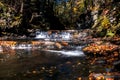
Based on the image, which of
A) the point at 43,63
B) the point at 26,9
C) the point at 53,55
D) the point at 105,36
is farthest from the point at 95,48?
the point at 26,9

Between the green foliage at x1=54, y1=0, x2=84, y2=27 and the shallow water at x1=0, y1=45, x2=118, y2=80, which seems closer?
the shallow water at x1=0, y1=45, x2=118, y2=80

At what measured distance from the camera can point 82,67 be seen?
13.0 m

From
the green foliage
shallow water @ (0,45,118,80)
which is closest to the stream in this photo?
shallow water @ (0,45,118,80)

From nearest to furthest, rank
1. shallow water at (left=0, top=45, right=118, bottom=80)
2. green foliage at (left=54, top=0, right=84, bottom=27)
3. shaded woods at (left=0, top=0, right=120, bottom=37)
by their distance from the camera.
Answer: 1. shallow water at (left=0, top=45, right=118, bottom=80)
2. shaded woods at (left=0, top=0, right=120, bottom=37)
3. green foliage at (left=54, top=0, right=84, bottom=27)

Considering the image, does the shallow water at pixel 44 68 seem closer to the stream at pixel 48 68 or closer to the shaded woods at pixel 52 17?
the stream at pixel 48 68

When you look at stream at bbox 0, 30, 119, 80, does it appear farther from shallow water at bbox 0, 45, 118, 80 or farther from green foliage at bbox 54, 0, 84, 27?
green foliage at bbox 54, 0, 84, 27

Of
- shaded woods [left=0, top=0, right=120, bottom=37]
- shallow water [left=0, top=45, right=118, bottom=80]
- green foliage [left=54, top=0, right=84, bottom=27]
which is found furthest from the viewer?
green foliage [left=54, top=0, right=84, bottom=27]

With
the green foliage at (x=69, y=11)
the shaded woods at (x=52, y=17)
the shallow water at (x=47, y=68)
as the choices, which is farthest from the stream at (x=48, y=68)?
the green foliage at (x=69, y=11)

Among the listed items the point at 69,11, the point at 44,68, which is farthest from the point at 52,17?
the point at 44,68

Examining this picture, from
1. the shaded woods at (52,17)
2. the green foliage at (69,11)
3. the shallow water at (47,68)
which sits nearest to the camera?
the shallow water at (47,68)

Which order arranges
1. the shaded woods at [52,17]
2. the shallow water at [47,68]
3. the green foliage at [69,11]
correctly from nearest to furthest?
the shallow water at [47,68], the shaded woods at [52,17], the green foliage at [69,11]

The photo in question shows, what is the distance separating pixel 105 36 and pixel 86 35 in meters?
3.58

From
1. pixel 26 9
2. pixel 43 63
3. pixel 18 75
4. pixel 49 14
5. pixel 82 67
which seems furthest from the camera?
pixel 49 14

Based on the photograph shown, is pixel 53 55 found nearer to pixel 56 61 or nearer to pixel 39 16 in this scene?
pixel 56 61
